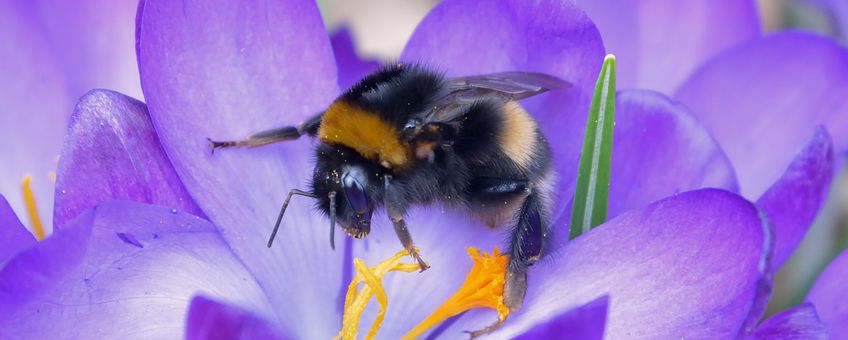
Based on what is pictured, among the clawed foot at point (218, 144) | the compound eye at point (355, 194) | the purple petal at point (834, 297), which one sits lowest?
the purple petal at point (834, 297)

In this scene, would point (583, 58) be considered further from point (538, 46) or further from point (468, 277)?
point (468, 277)

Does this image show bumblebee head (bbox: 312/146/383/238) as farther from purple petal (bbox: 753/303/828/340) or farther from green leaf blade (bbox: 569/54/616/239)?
purple petal (bbox: 753/303/828/340)

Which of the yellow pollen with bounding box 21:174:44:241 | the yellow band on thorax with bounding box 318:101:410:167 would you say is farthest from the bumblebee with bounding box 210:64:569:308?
the yellow pollen with bounding box 21:174:44:241

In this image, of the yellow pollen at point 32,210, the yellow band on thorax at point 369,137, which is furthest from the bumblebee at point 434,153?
the yellow pollen at point 32,210

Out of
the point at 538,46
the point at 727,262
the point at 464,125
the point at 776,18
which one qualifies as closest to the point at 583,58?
the point at 538,46

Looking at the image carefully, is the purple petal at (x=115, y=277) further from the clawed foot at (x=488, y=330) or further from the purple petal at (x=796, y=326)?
the purple petal at (x=796, y=326)
